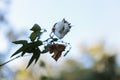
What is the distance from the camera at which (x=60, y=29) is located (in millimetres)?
1456

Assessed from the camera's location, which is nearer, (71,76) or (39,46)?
(39,46)

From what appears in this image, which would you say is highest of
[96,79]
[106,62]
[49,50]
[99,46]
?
[99,46]

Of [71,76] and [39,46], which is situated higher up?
[71,76]

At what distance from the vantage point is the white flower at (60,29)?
4.75 feet

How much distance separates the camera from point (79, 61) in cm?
2975

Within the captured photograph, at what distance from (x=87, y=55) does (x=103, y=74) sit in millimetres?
7283

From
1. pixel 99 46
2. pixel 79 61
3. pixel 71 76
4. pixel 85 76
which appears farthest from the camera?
pixel 79 61

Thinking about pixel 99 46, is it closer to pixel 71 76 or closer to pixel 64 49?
pixel 71 76

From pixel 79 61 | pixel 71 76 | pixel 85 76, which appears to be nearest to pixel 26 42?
pixel 85 76

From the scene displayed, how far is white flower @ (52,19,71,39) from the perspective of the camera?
1.45 metres

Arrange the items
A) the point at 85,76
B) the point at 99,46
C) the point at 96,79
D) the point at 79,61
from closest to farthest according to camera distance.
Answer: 1. the point at 96,79
2. the point at 85,76
3. the point at 99,46
4. the point at 79,61

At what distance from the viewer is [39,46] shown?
1.52m

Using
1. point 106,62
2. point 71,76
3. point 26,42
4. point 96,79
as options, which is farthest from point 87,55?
point 26,42

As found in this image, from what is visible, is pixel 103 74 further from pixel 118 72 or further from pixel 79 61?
pixel 79 61
